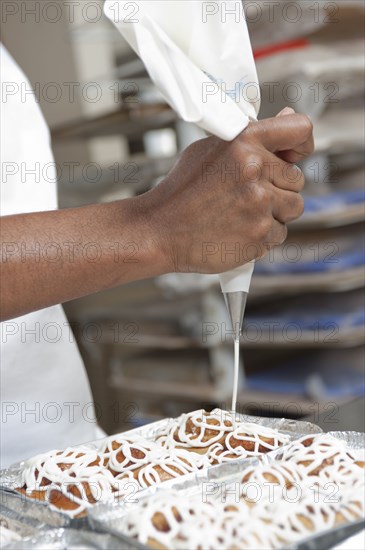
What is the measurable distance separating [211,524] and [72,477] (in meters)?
0.28

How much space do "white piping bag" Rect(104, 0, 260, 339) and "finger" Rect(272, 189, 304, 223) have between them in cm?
12

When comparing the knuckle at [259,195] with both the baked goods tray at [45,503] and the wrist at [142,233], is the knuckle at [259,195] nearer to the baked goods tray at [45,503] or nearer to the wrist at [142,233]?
the wrist at [142,233]

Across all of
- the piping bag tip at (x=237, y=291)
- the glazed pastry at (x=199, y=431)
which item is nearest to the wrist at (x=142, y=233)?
the piping bag tip at (x=237, y=291)

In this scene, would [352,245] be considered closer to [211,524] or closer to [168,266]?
[168,266]

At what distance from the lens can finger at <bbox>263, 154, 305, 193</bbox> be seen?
1.12 m

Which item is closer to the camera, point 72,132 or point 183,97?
point 183,97

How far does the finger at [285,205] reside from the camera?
115cm

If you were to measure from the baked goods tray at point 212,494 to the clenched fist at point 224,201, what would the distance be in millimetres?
288

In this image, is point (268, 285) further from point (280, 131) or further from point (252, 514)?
point (252, 514)

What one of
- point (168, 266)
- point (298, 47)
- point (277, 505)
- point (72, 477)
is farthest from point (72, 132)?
point (277, 505)

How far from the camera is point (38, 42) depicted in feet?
11.7

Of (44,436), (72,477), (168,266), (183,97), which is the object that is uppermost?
(183,97)

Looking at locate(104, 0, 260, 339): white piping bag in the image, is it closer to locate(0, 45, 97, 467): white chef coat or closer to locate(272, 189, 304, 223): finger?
locate(272, 189, 304, 223): finger

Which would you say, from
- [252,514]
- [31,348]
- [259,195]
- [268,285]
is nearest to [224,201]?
[259,195]
